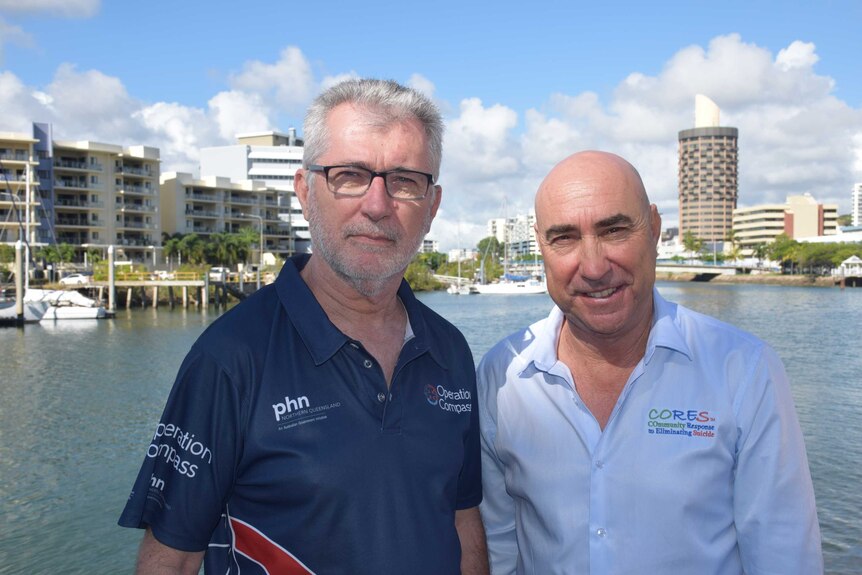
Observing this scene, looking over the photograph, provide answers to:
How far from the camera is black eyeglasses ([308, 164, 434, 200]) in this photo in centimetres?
249

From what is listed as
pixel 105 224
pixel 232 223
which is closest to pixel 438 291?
pixel 232 223

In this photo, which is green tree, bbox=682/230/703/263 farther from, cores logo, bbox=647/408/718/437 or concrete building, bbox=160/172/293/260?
cores logo, bbox=647/408/718/437

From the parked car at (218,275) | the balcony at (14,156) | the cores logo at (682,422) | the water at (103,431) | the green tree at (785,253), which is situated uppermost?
the balcony at (14,156)

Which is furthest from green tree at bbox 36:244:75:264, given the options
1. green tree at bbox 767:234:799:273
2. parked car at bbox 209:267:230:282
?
green tree at bbox 767:234:799:273

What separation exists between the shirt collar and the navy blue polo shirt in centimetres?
54

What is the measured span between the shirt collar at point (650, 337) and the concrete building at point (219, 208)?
277 ft

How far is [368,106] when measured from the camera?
2461 millimetres

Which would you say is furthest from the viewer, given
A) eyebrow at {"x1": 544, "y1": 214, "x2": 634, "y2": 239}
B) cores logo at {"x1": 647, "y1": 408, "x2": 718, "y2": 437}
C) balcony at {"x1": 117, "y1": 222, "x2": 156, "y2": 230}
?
balcony at {"x1": 117, "y1": 222, "x2": 156, "y2": 230}

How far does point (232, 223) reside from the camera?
94438 millimetres

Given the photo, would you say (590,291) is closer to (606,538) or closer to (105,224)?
(606,538)

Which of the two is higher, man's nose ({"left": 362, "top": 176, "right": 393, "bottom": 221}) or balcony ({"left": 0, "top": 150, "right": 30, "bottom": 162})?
balcony ({"left": 0, "top": 150, "right": 30, "bottom": 162})

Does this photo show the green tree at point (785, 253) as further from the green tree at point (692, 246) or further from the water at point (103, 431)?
the water at point (103, 431)

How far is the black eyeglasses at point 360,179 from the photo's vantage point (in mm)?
2490

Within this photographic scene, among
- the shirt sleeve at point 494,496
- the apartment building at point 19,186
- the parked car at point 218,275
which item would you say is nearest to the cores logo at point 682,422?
the shirt sleeve at point 494,496
